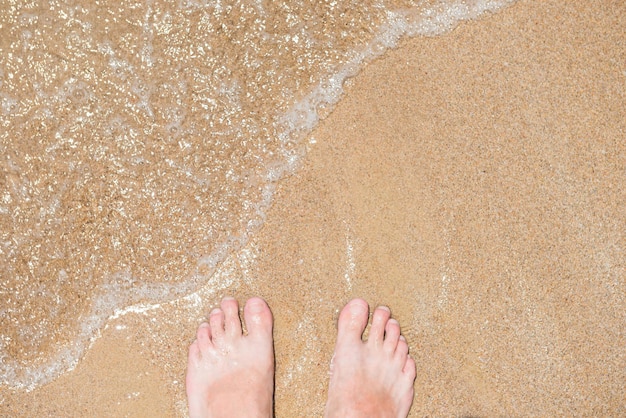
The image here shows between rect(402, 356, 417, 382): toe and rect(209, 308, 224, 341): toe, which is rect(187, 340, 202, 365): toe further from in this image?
rect(402, 356, 417, 382): toe

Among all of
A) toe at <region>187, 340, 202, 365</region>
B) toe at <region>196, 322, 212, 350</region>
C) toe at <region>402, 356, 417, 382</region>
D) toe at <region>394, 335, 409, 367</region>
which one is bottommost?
toe at <region>402, 356, 417, 382</region>

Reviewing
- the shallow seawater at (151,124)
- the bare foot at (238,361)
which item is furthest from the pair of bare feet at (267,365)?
the shallow seawater at (151,124)

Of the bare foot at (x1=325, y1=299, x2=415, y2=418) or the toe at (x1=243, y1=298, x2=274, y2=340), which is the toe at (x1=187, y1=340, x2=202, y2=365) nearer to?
the toe at (x1=243, y1=298, x2=274, y2=340)

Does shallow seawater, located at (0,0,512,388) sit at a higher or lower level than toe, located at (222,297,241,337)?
higher

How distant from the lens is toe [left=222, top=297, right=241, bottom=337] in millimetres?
2062

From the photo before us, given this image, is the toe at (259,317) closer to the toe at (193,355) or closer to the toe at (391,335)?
the toe at (193,355)

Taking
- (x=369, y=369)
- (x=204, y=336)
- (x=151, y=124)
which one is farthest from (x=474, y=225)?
(x=151, y=124)

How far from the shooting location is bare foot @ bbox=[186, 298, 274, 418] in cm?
204

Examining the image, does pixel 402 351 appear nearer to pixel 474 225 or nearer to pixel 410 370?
pixel 410 370

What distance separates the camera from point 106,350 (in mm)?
2033

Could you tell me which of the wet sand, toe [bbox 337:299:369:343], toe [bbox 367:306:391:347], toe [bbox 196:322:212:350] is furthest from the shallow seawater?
toe [bbox 367:306:391:347]

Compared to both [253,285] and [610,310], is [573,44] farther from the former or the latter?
[253,285]

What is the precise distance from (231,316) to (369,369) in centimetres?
67

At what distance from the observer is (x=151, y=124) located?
204cm
